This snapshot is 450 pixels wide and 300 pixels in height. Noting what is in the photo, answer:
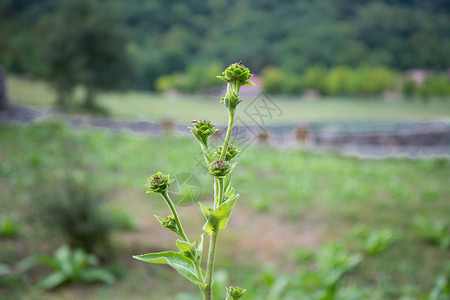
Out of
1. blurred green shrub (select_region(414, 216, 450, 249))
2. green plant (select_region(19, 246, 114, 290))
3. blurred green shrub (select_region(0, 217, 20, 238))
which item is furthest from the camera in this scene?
blurred green shrub (select_region(414, 216, 450, 249))

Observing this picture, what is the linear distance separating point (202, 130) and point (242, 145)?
0.27m

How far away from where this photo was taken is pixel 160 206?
4.93 meters

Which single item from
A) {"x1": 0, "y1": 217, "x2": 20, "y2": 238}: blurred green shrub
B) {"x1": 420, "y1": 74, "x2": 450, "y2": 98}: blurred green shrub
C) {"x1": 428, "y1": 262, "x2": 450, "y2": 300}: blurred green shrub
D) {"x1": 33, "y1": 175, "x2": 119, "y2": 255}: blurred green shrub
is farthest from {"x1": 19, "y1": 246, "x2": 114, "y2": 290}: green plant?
{"x1": 420, "y1": 74, "x2": 450, "y2": 98}: blurred green shrub

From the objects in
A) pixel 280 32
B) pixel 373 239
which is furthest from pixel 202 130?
pixel 280 32

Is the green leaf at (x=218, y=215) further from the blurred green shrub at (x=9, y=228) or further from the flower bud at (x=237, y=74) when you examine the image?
the blurred green shrub at (x=9, y=228)

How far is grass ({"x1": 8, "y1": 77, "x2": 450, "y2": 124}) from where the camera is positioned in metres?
13.0

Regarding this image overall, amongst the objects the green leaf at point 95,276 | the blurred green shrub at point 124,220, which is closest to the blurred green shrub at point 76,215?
the green leaf at point 95,276

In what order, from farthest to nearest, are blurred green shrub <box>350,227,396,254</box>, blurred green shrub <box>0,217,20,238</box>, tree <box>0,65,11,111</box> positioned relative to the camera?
tree <box>0,65,11,111</box>, blurred green shrub <box>350,227,396,254</box>, blurred green shrub <box>0,217,20,238</box>

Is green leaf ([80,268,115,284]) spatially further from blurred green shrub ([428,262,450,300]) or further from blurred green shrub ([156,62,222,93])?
blurred green shrub ([156,62,222,93])

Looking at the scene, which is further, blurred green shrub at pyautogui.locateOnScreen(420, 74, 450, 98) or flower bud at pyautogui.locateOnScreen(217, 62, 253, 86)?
blurred green shrub at pyautogui.locateOnScreen(420, 74, 450, 98)

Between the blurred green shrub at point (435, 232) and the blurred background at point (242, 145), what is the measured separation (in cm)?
2

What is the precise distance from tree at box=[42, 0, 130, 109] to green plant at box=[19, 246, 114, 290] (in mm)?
9108

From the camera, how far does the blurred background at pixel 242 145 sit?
3.38m

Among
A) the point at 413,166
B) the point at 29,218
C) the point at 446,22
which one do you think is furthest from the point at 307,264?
the point at 446,22
